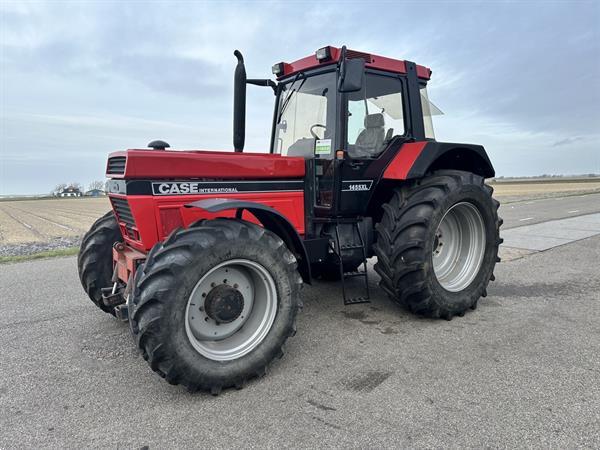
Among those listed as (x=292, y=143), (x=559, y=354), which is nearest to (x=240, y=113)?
(x=292, y=143)

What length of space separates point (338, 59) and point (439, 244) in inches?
86.1

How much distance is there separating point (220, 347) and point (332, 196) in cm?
175

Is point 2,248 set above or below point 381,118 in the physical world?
below

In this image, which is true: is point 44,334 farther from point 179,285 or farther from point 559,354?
point 559,354

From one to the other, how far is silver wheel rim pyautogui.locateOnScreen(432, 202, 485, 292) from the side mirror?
187 cm

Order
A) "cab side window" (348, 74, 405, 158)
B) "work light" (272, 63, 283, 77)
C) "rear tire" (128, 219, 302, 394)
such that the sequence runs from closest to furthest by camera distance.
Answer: "rear tire" (128, 219, 302, 394) < "cab side window" (348, 74, 405, 158) < "work light" (272, 63, 283, 77)

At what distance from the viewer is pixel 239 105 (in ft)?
12.6

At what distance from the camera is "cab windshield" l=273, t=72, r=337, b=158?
3.95m

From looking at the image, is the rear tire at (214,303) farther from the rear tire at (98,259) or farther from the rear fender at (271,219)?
the rear tire at (98,259)

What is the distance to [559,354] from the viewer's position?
3.27m

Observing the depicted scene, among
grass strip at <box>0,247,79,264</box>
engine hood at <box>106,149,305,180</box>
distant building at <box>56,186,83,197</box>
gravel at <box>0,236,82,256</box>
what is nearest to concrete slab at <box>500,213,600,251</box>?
engine hood at <box>106,149,305,180</box>

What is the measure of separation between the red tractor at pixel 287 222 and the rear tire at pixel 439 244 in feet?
0.04

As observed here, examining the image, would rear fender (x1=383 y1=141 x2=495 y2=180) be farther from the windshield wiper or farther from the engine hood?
the windshield wiper

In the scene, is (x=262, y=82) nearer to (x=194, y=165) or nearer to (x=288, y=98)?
(x=288, y=98)
